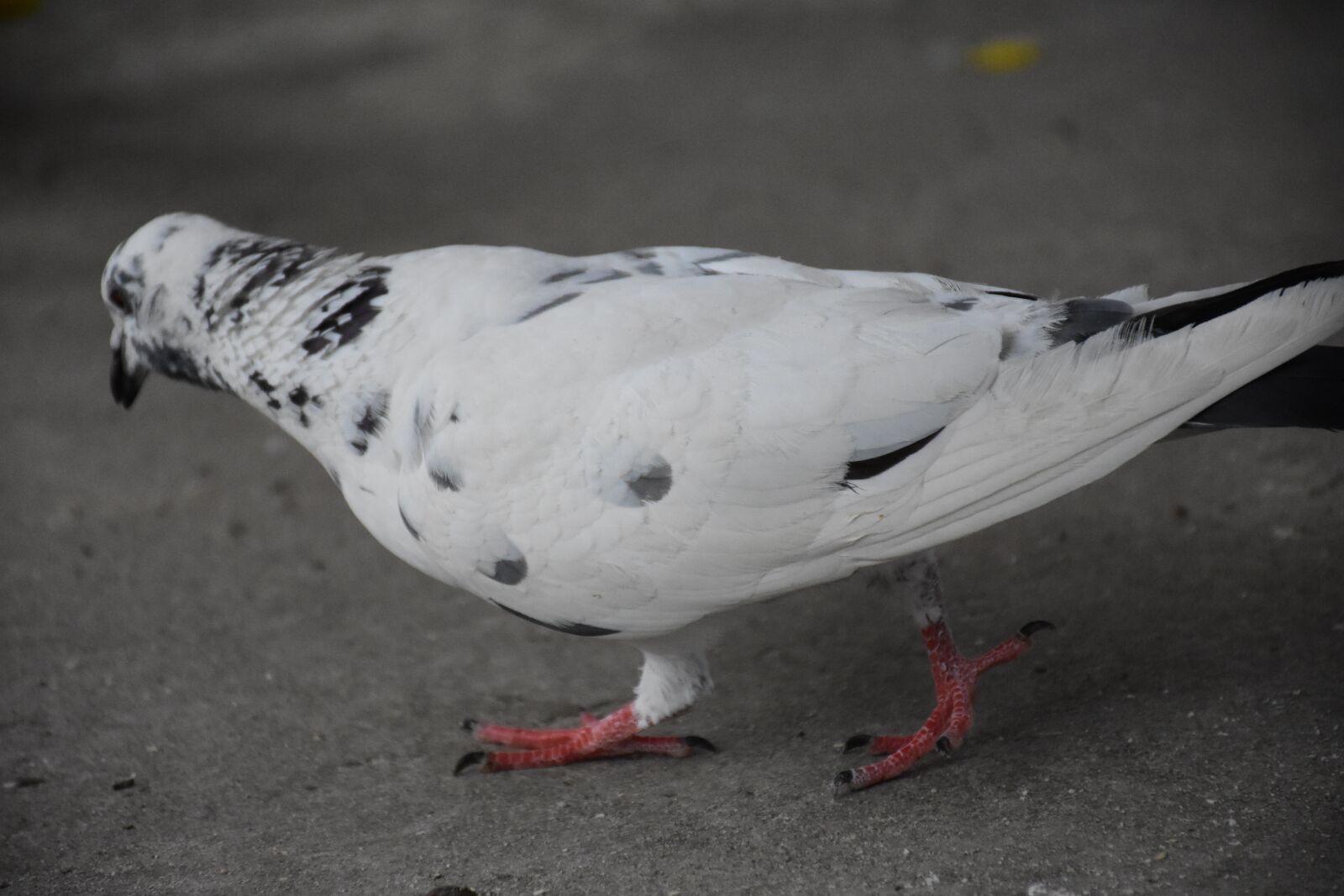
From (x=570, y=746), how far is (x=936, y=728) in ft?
2.72

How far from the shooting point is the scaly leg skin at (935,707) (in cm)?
271

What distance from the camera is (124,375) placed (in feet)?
10.9

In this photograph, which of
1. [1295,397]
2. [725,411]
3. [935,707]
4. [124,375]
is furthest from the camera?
[124,375]

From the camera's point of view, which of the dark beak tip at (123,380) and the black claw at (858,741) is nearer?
the black claw at (858,741)

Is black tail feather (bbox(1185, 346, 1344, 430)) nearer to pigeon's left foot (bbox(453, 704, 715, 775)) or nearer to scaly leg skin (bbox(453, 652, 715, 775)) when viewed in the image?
scaly leg skin (bbox(453, 652, 715, 775))

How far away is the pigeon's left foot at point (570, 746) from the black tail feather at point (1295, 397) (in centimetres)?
138

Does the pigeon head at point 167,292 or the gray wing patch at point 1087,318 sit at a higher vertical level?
the pigeon head at point 167,292

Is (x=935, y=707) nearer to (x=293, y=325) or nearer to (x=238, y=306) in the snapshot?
(x=293, y=325)

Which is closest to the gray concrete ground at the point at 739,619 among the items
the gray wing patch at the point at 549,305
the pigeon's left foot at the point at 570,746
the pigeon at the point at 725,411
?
the pigeon's left foot at the point at 570,746

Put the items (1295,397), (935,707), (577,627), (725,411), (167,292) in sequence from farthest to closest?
(167,292) < (935,707) < (577,627) < (725,411) < (1295,397)

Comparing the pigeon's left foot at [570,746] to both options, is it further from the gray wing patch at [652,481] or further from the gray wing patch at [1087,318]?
the gray wing patch at [1087,318]

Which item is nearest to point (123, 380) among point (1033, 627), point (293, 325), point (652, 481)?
point (293, 325)

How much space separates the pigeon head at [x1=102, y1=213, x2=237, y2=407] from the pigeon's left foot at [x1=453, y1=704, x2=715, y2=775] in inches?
42.5

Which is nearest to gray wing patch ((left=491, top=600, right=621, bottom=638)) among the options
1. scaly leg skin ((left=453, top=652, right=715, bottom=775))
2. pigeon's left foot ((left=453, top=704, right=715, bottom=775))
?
scaly leg skin ((left=453, top=652, right=715, bottom=775))
